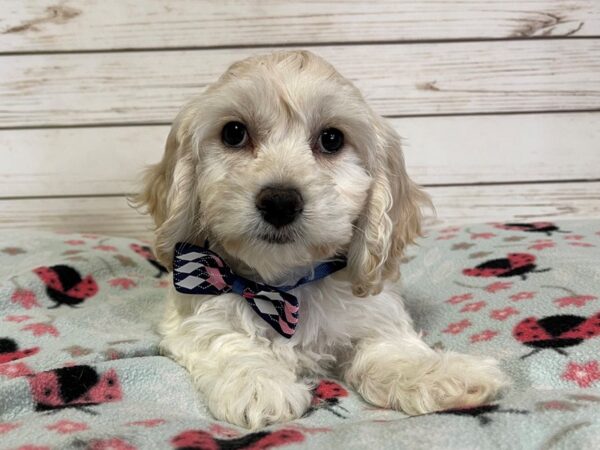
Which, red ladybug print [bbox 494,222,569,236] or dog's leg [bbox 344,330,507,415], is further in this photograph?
red ladybug print [bbox 494,222,569,236]

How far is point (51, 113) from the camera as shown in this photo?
283cm

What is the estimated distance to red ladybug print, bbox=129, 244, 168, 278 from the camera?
259cm

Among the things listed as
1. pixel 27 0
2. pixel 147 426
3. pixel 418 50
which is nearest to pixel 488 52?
pixel 418 50

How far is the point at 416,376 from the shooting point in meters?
1.38

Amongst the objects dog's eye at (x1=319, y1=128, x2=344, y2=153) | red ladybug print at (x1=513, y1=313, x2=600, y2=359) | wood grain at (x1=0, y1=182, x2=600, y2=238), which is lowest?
wood grain at (x1=0, y1=182, x2=600, y2=238)

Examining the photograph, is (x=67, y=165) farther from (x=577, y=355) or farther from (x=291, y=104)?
(x=577, y=355)

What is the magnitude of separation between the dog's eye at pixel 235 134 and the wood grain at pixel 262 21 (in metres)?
1.31

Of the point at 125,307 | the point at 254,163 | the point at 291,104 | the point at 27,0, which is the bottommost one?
the point at 125,307

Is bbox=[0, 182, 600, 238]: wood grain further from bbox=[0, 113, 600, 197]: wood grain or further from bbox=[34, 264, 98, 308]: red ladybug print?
bbox=[34, 264, 98, 308]: red ladybug print

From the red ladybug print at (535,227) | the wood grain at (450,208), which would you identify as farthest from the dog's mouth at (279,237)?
the wood grain at (450,208)

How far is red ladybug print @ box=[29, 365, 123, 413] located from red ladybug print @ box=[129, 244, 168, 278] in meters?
1.13

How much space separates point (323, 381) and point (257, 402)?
0.33 meters

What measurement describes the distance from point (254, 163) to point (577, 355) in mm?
849

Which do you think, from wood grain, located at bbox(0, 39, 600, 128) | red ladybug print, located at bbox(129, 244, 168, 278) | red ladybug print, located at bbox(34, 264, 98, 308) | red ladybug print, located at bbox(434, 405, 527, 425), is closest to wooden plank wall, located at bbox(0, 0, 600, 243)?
wood grain, located at bbox(0, 39, 600, 128)
